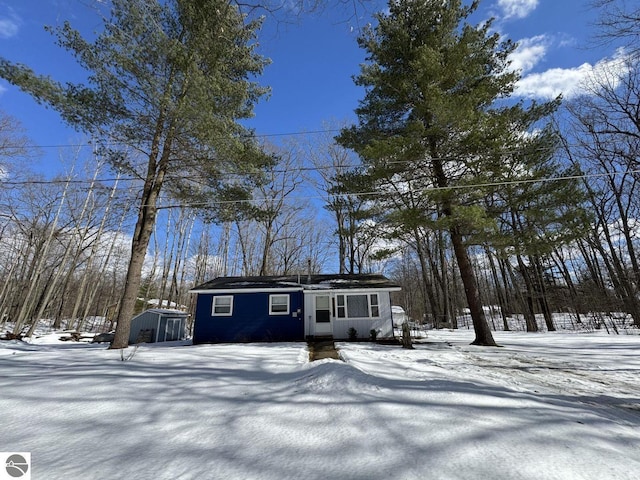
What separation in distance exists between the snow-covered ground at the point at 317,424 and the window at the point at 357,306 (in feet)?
23.3

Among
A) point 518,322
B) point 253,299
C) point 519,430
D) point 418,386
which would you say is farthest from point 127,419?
point 518,322

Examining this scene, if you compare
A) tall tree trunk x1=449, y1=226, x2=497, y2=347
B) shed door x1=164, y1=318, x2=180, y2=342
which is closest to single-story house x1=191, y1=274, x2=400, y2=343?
tall tree trunk x1=449, y1=226, x2=497, y2=347

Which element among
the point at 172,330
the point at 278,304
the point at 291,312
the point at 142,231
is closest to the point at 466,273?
the point at 291,312

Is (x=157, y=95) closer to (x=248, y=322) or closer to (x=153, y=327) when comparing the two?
(x=248, y=322)

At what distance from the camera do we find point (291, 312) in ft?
38.9

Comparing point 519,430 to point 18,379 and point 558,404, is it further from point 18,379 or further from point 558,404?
point 18,379

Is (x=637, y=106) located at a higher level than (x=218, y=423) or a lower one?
higher

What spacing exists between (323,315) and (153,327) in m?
8.35

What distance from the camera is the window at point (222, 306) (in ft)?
38.8

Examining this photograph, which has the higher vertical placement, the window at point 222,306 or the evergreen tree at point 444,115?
the evergreen tree at point 444,115

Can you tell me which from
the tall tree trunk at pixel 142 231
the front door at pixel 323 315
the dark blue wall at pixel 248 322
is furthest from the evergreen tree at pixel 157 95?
the front door at pixel 323 315

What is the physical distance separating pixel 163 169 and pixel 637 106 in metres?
16.0

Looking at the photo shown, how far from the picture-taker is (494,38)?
9203mm

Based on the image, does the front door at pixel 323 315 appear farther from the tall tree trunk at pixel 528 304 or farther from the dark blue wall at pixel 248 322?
the tall tree trunk at pixel 528 304
